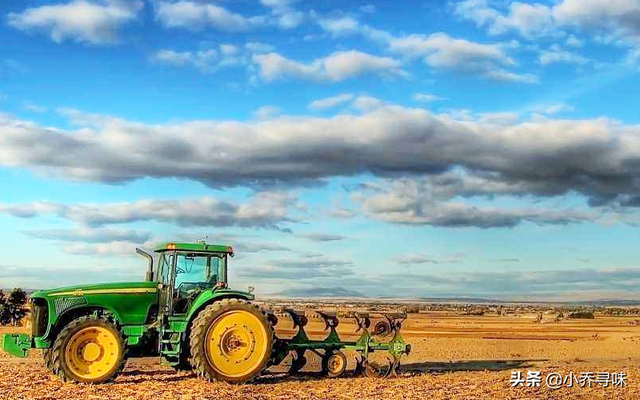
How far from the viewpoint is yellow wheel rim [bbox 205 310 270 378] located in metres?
15.9

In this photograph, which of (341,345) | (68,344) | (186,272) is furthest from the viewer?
(341,345)

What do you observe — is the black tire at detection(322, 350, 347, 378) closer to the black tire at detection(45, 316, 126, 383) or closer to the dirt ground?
the dirt ground

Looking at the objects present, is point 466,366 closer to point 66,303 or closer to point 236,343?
point 236,343

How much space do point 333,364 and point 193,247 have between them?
4280 mm

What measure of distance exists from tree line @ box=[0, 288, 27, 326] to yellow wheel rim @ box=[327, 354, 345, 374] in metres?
29.5

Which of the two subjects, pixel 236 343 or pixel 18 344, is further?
pixel 236 343

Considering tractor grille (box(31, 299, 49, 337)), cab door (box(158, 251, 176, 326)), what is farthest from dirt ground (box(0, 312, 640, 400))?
cab door (box(158, 251, 176, 326))

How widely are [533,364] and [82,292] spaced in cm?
1288

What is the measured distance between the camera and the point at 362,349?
18016 millimetres

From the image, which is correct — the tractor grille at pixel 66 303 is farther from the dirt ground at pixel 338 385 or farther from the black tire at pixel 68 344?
the dirt ground at pixel 338 385

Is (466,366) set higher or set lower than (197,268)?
lower

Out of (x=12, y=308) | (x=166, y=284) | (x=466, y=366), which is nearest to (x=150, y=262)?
(x=166, y=284)

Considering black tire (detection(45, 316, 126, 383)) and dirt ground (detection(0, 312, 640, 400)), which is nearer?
dirt ground (detection(0, 312, 640, 400))

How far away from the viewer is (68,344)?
15555 millimetres
